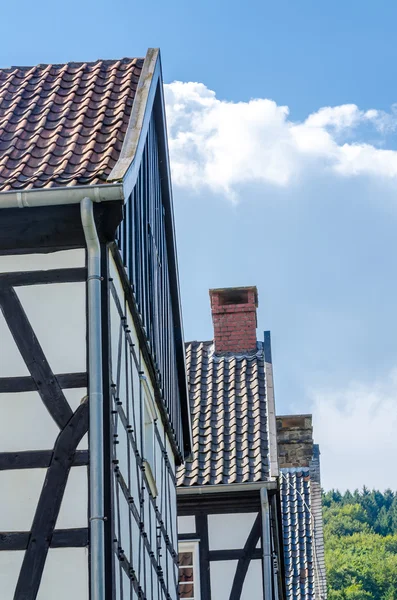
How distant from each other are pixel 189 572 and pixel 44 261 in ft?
25.9

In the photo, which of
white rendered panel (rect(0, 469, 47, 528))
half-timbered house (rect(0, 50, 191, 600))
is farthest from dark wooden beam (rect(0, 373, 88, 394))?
white rendered panel (rect(0, 469, 47, 528))

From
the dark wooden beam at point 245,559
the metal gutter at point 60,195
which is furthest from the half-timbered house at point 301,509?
the metal gutter at point 60,195

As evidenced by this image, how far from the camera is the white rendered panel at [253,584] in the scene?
15.1 metres

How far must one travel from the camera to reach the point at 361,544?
10406 cm

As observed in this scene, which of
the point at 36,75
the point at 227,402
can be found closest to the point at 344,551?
the point at 227,402

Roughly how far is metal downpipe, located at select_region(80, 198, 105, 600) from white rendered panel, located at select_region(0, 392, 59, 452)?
350 millimetres

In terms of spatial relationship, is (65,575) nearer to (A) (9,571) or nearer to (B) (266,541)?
(A) (9,571)

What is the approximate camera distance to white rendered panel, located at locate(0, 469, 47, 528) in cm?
793

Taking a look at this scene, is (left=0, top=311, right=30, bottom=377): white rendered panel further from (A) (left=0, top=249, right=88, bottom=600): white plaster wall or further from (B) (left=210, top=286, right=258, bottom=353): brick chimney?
(B) (left=210, top=286, right=258, bottom=353): brick chimney

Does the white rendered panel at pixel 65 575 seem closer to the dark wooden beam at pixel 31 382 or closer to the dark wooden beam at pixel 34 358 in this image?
the dark wooden beam at pixel 34 358

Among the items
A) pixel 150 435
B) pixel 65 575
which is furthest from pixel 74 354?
pixel 150 435

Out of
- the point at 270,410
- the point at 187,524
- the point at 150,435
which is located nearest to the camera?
the point at 150,435

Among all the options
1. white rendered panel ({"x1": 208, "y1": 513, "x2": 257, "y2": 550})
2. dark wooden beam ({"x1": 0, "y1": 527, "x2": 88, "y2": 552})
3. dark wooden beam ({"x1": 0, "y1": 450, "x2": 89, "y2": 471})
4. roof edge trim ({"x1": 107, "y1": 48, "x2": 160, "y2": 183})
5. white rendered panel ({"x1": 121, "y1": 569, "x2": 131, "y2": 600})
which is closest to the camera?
dark wooden beam ({"x1": 0, "y1": 527, "x2": 88, "y2": 552})

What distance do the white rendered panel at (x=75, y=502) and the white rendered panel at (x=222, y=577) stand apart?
25.4ft
